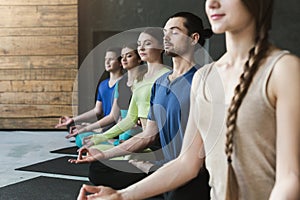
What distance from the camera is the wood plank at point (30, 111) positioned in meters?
5.35

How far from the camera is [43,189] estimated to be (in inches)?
111

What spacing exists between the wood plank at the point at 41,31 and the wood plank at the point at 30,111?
877 millimetres

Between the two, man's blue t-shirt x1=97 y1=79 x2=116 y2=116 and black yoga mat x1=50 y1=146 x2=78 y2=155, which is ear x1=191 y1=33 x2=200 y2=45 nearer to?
man's blue t-shirt x1=97 y1=79 x2=116 y2=116

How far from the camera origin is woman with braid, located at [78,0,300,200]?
2.34 feet

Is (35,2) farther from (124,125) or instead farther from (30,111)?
(124,125)

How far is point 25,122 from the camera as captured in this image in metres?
Result: 5.39

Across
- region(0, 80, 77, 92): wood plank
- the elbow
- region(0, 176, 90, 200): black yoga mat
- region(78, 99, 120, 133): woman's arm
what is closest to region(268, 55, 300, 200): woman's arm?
the elbow

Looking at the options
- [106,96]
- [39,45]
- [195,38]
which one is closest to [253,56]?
[195,38]

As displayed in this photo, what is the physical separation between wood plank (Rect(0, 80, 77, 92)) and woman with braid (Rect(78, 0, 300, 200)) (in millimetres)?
4547

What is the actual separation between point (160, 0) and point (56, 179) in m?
2.90

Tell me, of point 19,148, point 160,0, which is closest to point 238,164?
point 19,148

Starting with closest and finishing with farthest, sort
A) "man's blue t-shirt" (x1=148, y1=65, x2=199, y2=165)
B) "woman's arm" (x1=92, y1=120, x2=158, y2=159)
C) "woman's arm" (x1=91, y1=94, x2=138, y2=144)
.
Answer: "man's blue t-shirt" (x1=148, y1=65, x2=199, y2=165) → "woman's arm" (x1=92, y1=120, x2=158, y2=159) → "woman's arm" (x1=91, y1=94, x2=138, y2=144)

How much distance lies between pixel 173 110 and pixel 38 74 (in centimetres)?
381

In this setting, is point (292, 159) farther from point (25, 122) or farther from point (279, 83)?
point (25, 122)
